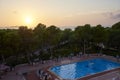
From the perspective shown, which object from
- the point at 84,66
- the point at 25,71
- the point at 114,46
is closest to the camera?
the point at 25,71

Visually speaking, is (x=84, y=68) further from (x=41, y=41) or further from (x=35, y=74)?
(x=41, y=41)

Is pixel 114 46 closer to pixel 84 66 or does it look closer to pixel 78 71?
pixel 84 66

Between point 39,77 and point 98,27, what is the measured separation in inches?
588

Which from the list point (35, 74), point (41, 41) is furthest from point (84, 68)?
point (41, 41)

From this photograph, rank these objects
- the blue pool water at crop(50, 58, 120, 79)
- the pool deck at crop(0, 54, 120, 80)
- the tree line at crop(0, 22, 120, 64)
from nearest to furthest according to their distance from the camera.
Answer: the pool deck at crop(0, 54, 120, 80) → the blue pool water at crop(50, 58, 120, 79) → the tree line at crop(0, 22, 120, 64)

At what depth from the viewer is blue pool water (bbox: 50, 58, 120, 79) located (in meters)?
16.3

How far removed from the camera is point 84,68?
18.3 m

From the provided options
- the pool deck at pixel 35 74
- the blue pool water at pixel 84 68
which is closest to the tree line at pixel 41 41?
the pool deck at pixel 35 74

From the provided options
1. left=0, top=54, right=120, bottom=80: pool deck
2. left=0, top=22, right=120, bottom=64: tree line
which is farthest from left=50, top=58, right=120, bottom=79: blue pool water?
left=0, top=22, right=120, bottom=64: tree line

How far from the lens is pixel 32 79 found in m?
13.9

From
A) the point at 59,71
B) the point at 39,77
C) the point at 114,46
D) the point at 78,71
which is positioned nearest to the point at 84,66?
the point at 78,71

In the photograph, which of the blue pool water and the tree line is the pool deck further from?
the tree line

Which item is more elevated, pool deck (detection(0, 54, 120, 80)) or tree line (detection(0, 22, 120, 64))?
tree line (detection(0, 22, 120, 64))

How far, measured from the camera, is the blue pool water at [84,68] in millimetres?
16284
